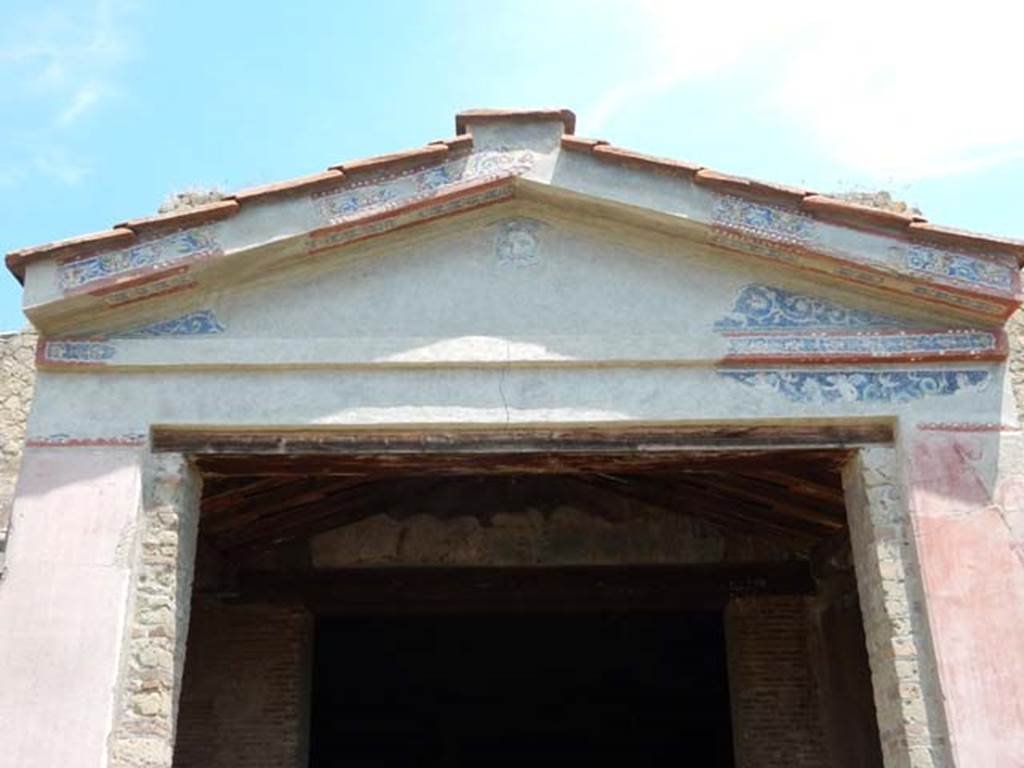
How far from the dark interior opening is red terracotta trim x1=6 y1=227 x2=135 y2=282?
5.15 metres

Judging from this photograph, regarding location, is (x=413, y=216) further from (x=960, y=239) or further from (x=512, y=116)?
(x=960, y=239)

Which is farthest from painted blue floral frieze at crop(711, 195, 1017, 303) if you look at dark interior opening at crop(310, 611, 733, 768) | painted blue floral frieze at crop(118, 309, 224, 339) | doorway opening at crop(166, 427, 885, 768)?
dark interior opening at crop(310, 611, 733, 768)

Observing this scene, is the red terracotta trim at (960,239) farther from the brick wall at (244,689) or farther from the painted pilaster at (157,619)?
the brick wall at (244,689)

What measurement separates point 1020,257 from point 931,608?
2.00 m

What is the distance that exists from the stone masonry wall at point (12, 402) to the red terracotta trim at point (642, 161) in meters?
4.60

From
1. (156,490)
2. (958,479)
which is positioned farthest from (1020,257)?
(156,490)

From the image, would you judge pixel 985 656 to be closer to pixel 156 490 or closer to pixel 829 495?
pixel 829 495

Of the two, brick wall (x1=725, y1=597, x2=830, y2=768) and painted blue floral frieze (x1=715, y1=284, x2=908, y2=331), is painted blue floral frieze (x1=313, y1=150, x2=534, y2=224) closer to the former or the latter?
painted blue floral frieze (x1=715, y1=284, x2=908, y2=331)

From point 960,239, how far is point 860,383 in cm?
96

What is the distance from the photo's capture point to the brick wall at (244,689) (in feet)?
29.0

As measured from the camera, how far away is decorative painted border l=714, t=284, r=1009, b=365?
6.41 meters

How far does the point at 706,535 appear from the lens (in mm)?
9164

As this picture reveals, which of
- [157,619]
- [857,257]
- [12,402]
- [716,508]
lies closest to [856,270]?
[857,257]

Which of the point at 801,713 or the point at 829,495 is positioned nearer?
the point at 829,495
